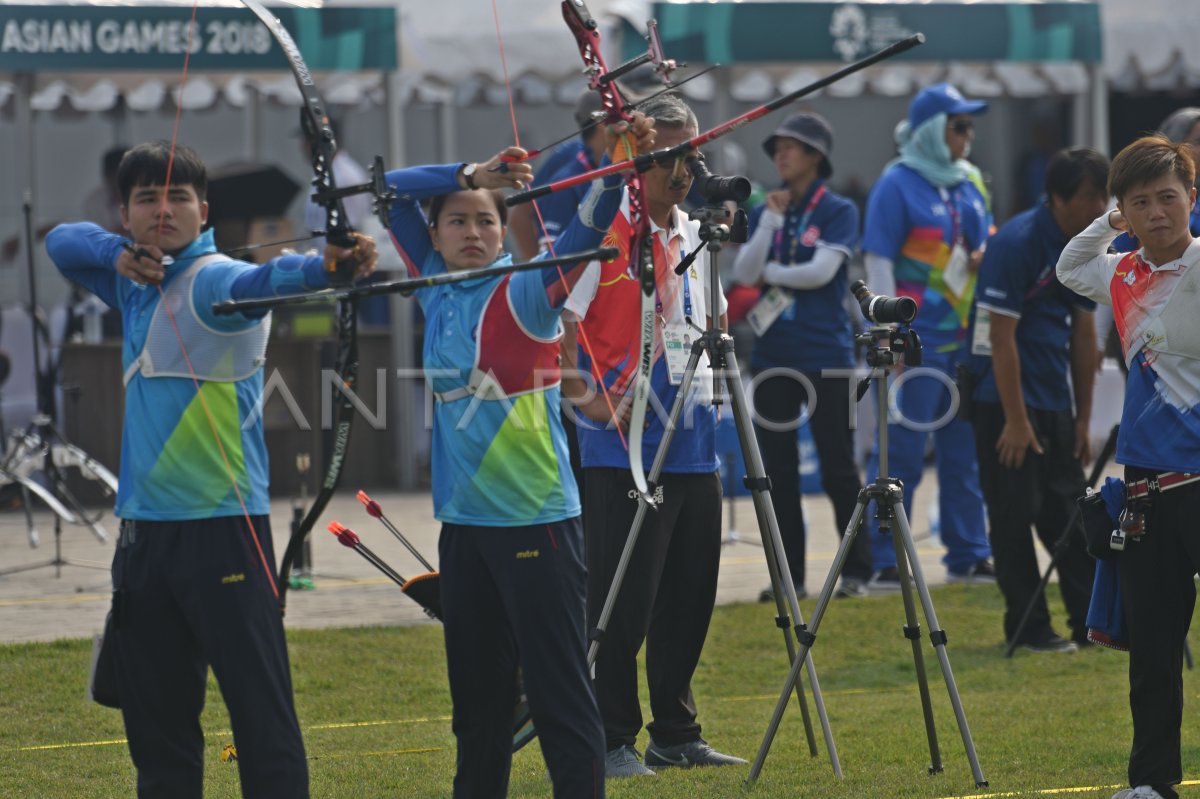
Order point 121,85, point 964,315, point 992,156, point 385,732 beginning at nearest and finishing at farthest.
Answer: point 385,732 → point 964,315 → point 121,85 → point 992,156

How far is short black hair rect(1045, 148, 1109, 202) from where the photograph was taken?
6.62 m

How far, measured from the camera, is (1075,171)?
6645 mm

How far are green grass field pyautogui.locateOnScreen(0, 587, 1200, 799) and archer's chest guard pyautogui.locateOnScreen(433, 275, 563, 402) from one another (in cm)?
131

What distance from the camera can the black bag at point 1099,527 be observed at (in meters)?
4.67

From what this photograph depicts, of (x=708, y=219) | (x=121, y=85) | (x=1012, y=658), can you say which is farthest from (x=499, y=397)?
(x=121, y=85)

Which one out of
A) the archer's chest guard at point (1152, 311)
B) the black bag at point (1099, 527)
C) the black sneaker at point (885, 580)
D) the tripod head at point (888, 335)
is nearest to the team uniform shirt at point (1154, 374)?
the archer's chest guard at point (1152, 311)

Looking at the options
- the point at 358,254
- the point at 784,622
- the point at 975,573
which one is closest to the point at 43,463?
the point at 975,573

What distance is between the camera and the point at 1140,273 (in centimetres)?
468

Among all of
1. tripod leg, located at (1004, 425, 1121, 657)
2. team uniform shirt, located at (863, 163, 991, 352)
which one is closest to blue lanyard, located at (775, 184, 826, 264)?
team uniform shirt, located at (863, 163, 991, 352)

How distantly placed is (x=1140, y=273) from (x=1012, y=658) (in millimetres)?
2632

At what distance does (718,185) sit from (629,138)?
51 centimetres

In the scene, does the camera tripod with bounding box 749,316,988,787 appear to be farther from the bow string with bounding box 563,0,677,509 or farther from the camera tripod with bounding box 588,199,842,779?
the bow string with bounding box 563,0,677,509

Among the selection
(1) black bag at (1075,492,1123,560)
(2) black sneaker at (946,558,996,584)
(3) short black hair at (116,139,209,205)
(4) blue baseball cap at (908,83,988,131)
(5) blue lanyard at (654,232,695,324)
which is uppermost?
(4) blue baseball cap at (908,83,988,131)

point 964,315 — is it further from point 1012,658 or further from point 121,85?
point 121,85
